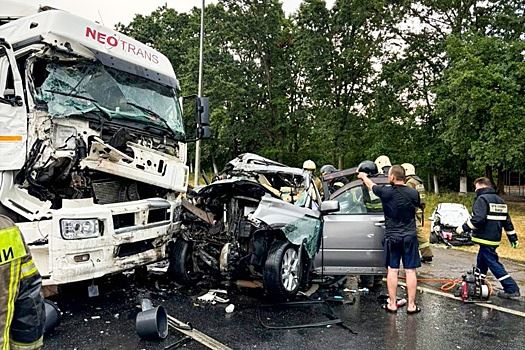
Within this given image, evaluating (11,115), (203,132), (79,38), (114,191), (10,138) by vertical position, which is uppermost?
(79,38)

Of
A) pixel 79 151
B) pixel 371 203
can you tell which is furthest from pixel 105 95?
pixel 371 203

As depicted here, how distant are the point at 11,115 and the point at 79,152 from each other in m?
0.72

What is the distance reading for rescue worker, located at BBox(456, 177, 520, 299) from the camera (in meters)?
6.45

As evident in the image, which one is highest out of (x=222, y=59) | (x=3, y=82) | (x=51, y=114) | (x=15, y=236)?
(x=222, y=59)

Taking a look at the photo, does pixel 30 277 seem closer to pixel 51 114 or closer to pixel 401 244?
pixel 51 114

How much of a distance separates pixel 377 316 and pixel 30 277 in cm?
442

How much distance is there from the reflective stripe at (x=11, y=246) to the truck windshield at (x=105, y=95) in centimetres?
328

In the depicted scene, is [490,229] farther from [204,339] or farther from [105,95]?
[105,95]

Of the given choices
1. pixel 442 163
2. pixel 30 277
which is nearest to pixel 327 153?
pixel 442 163

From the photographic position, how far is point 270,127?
30375 millimetres

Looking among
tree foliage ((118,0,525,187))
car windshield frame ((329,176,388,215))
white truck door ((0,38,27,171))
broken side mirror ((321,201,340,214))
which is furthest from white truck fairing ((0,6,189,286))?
tree foliage ((118,0,525,187))

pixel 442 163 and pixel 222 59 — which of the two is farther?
pixel 222 59

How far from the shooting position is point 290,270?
5.78 m

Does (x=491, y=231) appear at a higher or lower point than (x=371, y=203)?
lower
